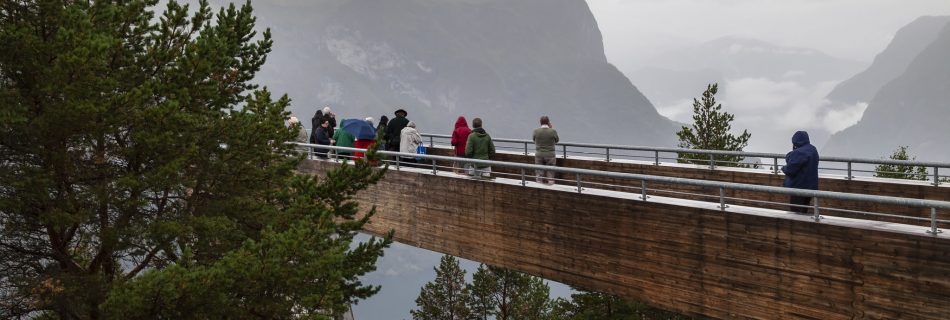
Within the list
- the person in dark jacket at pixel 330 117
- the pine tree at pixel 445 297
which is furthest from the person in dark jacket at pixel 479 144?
the pine tree at pixel 445 297

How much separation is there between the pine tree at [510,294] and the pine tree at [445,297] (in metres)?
0.71

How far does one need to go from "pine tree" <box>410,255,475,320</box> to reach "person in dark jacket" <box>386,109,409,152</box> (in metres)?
18.0

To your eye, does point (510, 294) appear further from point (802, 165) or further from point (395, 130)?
point (802, 165)

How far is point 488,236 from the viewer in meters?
14.6

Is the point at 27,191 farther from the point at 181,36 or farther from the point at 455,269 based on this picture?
the point at 455,269

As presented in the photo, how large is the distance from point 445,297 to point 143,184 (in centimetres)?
2890

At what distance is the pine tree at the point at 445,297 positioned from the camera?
3644cm

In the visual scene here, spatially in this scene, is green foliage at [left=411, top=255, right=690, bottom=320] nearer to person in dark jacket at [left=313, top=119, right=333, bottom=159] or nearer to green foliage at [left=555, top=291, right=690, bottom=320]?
green foliage at [left=555, top=291, right=690, bottom=320]

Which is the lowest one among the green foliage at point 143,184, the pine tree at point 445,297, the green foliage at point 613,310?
the pine tree at point 445,297

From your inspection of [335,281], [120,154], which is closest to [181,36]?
[120,154]

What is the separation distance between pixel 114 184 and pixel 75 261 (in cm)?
132

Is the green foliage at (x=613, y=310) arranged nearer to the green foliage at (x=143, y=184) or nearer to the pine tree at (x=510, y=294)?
the pine tree at (x=510, y=294)

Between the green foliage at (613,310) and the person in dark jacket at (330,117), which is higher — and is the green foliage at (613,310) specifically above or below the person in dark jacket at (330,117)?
below

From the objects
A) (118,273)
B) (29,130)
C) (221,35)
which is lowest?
(118,273)
